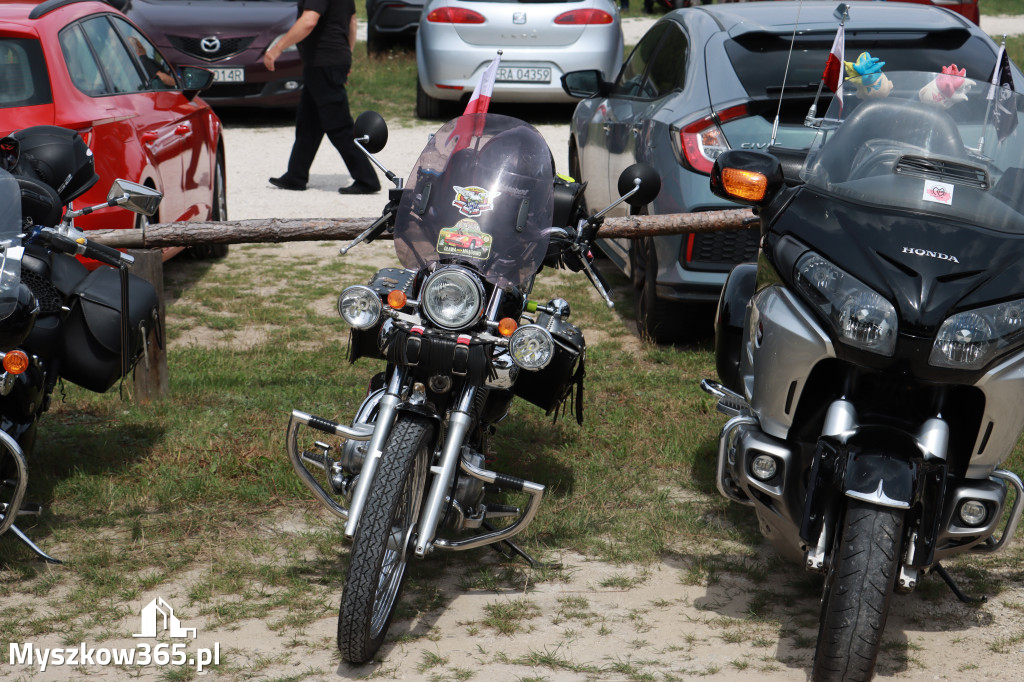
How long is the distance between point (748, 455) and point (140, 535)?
2236mm

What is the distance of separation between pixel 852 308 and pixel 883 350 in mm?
140

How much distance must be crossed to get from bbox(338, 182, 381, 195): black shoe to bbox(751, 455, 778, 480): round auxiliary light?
7.35m

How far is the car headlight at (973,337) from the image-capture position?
314 cm

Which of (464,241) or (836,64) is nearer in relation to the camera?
(464,241)

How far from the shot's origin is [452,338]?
3.57 meters

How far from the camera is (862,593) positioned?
10.1ft

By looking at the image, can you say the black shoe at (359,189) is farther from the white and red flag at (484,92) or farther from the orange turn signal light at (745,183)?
the orange turn signal light at (745,183)

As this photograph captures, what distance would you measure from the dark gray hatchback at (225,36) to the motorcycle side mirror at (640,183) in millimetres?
9218

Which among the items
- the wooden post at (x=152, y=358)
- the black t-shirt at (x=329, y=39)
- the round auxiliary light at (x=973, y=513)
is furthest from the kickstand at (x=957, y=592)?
the black t-shirt at (x=329, y=39)

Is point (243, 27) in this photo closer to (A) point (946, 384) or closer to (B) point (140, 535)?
(B) point (140, 535)

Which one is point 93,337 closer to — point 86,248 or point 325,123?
point 86,248

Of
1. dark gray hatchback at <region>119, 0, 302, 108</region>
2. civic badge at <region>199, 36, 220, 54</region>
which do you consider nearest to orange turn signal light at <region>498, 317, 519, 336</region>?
dark gray hatchback at <region>119, 0, 302, 108</region>

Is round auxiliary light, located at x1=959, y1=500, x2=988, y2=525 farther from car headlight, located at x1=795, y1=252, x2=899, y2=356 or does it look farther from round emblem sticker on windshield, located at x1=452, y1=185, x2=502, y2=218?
round emblem sticker on windshield, located at x1=452, y1=185, x2=502, y2=218

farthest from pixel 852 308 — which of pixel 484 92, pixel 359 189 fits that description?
pixel 359 189
